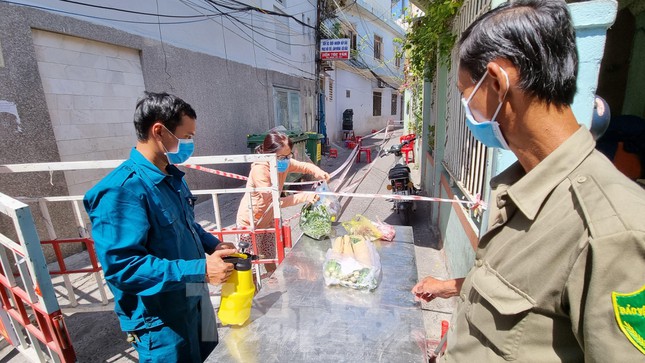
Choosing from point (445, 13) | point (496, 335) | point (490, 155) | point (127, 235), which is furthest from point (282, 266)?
point (445, 13)

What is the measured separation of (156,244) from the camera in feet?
4.77

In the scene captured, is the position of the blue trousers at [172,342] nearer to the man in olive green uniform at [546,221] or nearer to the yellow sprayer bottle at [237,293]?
the yellow sprayer bottle at [237,293]

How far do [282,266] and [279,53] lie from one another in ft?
31.1

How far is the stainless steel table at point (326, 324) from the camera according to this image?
4.31 feet

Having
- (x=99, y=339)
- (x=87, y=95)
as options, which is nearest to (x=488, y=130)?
(x=99, y=339)

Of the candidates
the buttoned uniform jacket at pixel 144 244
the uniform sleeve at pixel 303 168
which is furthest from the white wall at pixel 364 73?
the buttoned uniform jacket at pixel 144 244

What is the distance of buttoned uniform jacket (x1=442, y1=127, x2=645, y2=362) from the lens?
61 centimetres

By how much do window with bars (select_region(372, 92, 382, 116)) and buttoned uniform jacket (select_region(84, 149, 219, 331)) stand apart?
73.6 feet

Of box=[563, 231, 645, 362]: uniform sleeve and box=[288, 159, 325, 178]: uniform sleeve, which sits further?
box=[288, 159, 325, 178]: uniform sleeve

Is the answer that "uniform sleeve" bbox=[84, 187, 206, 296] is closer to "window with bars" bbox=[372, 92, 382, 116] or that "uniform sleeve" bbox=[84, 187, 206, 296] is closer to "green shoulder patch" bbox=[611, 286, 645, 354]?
"green shoulder patch" bbox=[611, 286, 645, 354]

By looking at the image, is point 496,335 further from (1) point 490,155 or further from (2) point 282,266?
(1) point 490,155

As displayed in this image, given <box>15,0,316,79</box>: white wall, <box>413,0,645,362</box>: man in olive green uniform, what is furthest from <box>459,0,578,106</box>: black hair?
<box>15,0,316,79</box>: white wall

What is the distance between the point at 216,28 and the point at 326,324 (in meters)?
7.39

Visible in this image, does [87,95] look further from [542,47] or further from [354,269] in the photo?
[542,47]
